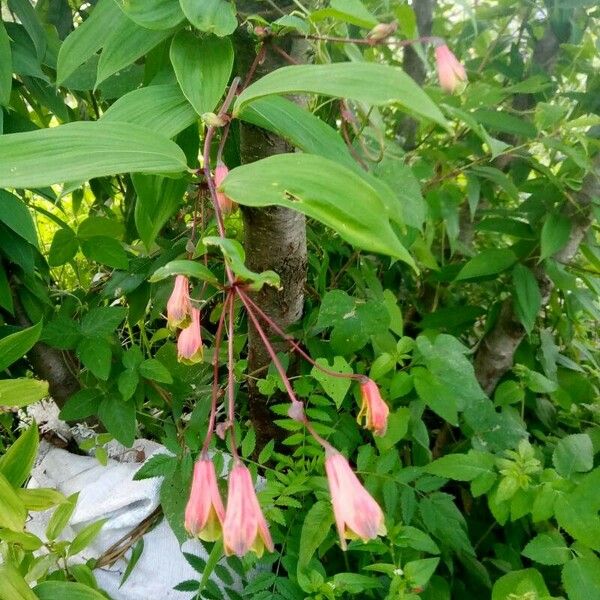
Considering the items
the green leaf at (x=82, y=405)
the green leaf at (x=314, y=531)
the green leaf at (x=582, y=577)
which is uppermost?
the green leaf at (x=82, y=405)

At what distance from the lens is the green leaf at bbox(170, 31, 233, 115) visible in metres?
0.36

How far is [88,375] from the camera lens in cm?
73

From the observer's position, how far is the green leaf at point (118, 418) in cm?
65

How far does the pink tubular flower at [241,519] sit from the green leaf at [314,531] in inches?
8.3

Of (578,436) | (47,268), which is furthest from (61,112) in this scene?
(578,436)

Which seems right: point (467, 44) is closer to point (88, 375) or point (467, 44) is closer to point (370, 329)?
point (370, 329)

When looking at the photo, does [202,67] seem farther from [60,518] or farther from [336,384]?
[60,518]

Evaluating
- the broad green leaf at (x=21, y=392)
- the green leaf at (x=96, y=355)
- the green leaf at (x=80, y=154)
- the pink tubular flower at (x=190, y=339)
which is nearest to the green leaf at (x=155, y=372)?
the green leaf at (x=96, y=355)

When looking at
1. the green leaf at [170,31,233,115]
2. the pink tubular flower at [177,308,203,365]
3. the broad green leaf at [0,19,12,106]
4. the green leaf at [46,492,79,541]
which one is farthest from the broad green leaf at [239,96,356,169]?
the green leaf at [46,492,79,541]

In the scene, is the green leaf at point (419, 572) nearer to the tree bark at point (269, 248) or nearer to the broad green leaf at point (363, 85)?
the tree bark at point (269, 248)

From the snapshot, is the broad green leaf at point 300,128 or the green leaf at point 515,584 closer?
the broad green leaf at point 300,128

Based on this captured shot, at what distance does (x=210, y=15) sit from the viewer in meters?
0.34

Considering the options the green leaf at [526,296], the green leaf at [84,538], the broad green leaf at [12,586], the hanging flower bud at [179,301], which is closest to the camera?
the hanging flower bud at [179,301]

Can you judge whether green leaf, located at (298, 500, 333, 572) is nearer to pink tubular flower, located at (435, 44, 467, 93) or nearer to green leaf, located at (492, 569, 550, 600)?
green leaf, located at (492, 569, 550, 600)
